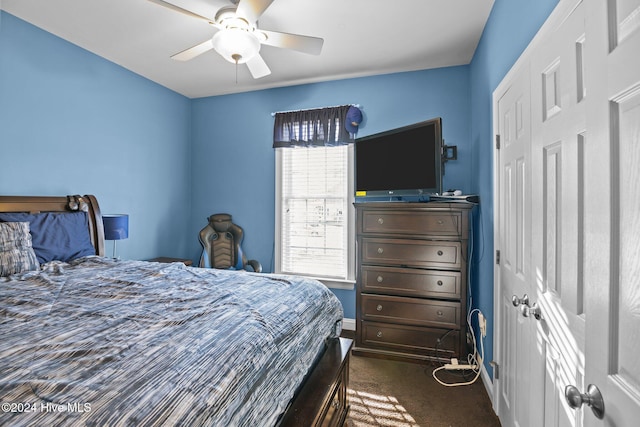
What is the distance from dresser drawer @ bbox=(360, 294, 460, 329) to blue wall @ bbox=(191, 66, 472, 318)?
726mm

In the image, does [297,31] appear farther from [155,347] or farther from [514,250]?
[155,347]

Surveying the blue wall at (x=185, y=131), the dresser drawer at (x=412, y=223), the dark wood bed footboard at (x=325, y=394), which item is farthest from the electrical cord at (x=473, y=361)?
the dark wood bed footboard at (x=325, y=394)

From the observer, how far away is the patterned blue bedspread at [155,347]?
751mm

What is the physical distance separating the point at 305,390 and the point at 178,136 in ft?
12.0

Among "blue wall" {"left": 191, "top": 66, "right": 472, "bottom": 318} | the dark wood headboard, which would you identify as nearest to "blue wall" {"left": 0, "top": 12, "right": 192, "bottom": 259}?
the dark wood headboard

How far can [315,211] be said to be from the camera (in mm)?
3789

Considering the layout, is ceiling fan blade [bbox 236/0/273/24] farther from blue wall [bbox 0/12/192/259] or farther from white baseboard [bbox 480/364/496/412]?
white baseboard [bbox 480/364/496/412]

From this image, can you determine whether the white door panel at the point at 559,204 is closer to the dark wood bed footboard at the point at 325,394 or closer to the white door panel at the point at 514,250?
the white door panel at the point at 514,250

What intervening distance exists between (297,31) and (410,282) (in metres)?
2.37

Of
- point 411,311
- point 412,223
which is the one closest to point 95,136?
point 412,223

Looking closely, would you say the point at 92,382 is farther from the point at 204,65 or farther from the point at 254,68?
the point at 204,65

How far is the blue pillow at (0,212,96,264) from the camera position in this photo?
7.55ft

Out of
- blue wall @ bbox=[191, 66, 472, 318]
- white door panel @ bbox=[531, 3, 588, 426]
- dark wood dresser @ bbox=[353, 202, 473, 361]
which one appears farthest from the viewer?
blue wall @ bbox=[191, 66, 472, 318]

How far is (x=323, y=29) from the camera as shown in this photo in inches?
103
